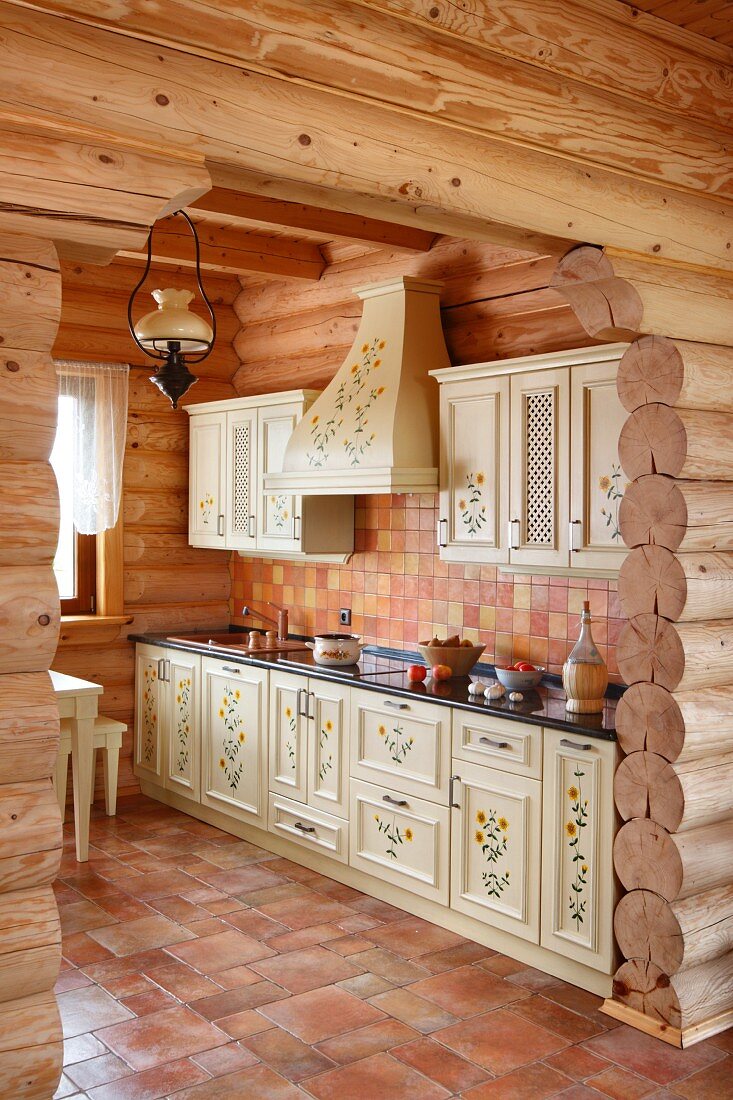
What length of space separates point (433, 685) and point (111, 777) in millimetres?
2112

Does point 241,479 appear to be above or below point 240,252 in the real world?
below

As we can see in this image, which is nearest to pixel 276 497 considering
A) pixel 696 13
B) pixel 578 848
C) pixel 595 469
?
pixel 595 469

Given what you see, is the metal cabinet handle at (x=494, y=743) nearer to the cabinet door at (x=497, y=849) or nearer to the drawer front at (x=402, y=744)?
the cabinet door at (x=497, y=849)

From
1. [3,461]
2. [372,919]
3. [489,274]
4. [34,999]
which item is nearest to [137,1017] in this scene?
[372,919]

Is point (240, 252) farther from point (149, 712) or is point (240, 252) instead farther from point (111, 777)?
point (111, 777)

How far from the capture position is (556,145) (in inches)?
113

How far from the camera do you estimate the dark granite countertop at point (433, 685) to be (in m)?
3.68

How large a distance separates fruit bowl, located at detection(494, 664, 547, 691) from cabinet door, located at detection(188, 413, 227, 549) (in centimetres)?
233

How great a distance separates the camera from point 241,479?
233 inches

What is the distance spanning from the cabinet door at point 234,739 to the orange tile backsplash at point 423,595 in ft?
2.27

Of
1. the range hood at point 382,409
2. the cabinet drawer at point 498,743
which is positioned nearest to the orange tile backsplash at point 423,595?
the range hood at point 382,409

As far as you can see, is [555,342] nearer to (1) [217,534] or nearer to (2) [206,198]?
(2) [206,198]

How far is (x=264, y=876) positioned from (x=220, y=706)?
994 mm

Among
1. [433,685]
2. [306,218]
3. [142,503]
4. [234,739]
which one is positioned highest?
[306,218]
